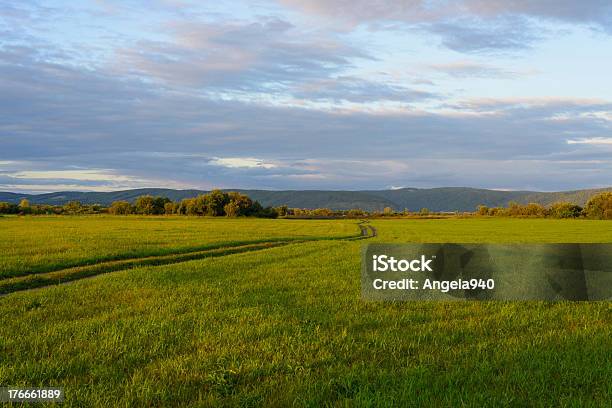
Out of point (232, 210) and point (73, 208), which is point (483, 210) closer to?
point (232, 210)

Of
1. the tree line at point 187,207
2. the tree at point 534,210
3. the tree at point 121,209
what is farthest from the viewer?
the tree at point 534,210

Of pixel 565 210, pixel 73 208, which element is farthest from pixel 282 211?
pixel 565 210

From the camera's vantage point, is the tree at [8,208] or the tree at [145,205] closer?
the tree at [8,208]

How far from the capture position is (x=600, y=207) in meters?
151

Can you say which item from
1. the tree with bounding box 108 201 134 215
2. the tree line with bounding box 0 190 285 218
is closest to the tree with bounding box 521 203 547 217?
the tree line with bounding box 0 190 285 218

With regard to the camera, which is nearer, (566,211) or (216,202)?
(216,202)

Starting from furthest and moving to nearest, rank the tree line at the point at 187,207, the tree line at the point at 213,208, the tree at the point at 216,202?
the tree at the point at 216,202
the tree line at the point at 213,208
the tree line at the point at 187,207

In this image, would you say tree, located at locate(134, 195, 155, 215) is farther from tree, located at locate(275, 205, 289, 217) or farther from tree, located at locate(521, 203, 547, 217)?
tree, located at locate(521, 203, 547, 217)

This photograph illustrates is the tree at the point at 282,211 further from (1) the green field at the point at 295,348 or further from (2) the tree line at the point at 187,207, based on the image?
(1) the green field at the point at 295,348

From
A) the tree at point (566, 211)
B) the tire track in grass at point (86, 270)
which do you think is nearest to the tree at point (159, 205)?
the tire track in grass at point (86, 270)

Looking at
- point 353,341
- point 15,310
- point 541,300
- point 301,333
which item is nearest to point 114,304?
point 15,310

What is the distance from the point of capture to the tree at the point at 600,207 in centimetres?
14775

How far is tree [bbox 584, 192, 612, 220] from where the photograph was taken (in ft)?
485

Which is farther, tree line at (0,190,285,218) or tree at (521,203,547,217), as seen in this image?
tree at (521,203,547,217)
